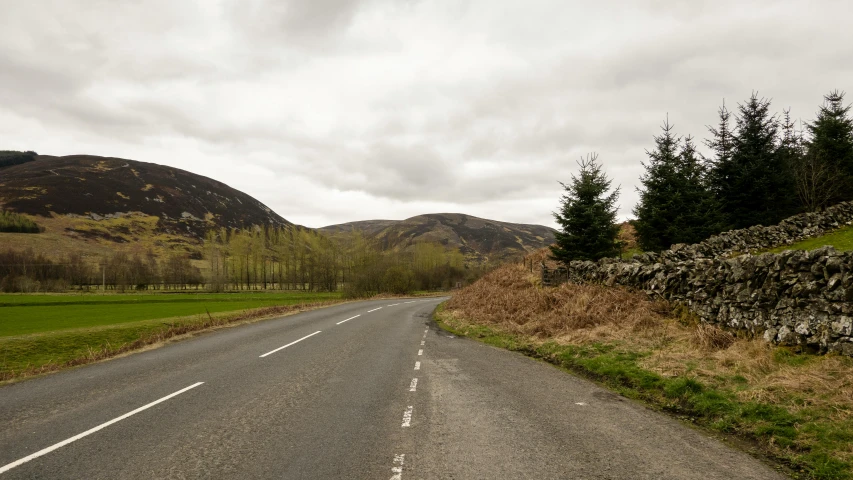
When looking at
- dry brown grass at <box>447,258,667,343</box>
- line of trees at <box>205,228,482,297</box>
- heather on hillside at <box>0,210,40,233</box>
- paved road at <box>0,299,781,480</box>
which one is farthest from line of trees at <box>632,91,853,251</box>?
heather on hillside at <box>0,210,40,233</box>

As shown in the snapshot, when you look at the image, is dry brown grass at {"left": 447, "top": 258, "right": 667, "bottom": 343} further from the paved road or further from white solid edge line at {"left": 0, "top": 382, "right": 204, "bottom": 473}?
white solid edge line at {"left": 0, "top": 382, "right": 204, "bottom": 473}

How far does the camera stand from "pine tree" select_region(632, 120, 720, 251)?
22.7 m

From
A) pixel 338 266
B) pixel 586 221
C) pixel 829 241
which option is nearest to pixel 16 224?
pixel 338 266

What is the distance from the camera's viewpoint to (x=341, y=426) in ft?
20.2

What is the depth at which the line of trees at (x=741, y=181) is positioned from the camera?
23.1 meters

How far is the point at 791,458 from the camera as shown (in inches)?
199

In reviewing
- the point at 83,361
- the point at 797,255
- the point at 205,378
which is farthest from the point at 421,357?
the point at 83,361

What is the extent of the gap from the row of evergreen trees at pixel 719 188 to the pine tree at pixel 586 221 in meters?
0.06

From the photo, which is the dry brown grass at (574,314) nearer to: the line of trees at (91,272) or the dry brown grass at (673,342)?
the dry brown grass at (673,342)

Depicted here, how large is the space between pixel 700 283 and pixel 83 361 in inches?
800

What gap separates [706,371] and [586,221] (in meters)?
15.3

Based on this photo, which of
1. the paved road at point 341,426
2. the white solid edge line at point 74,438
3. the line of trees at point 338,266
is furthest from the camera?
the line of trees at point 338,266

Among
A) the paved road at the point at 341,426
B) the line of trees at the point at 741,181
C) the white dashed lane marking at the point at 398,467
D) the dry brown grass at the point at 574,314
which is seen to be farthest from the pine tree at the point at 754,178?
the white dashed lane marking at the point at 398,467

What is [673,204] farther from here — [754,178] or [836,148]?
[836,148]
